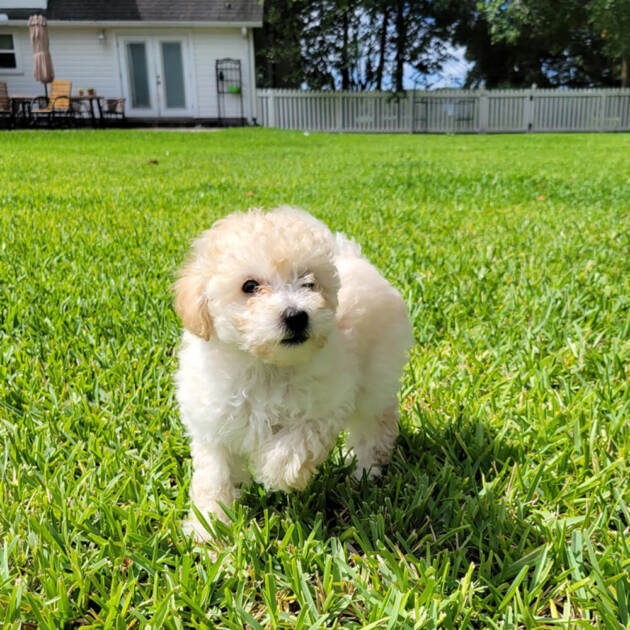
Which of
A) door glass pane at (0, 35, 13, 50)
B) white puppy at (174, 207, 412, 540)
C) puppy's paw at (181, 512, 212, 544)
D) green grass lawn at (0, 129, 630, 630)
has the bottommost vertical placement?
puppy's paw at (181, 512, 212, 544)

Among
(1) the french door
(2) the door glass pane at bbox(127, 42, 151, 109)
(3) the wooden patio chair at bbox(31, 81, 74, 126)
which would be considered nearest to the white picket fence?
(1) the french door

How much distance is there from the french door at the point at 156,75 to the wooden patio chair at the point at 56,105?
275cm

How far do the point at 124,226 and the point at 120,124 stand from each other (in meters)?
22.4

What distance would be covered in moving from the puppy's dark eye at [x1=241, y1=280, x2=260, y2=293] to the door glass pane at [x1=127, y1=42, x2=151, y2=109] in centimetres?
2777

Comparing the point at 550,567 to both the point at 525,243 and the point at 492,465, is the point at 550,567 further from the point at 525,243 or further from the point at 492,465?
the point at 525,243

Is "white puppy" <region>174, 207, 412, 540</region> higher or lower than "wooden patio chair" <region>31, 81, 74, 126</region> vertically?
lower

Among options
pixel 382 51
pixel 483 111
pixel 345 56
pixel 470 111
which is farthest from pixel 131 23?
pixel 483 111

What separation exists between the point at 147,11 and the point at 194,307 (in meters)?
28.9

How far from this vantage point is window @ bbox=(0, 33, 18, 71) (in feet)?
86.5

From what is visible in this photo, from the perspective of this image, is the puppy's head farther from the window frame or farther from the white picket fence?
the window frame

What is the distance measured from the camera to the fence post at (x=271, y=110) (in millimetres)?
27844

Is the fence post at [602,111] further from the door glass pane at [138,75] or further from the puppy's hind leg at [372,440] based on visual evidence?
the puppy's hind leg at [372,440]

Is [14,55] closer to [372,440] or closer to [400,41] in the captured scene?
[400,41]

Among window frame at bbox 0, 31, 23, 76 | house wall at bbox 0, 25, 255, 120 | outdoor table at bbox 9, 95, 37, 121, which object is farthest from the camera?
house wall at bbox 0, 25, 255, 120
